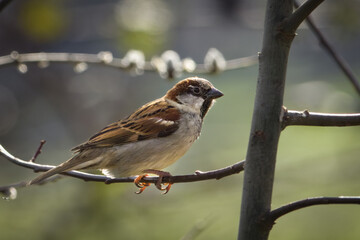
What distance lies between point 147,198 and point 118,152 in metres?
0.59

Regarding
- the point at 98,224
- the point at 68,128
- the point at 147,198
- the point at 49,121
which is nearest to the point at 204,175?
the point at 98,224

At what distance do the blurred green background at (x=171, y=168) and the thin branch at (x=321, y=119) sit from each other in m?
0.34

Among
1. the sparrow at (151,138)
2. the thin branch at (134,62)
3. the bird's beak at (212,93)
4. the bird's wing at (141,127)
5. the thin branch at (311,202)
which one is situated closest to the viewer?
the thin branch at (311,202)

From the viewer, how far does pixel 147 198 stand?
3023 millimetres

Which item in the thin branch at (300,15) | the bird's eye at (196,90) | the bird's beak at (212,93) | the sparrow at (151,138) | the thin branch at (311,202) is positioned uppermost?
the bird's eye at (196,90)

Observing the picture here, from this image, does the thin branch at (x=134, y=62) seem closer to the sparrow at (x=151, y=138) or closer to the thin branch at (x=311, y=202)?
the sparrow at (x=151, y=138)

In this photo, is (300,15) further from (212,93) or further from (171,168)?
(171,168)

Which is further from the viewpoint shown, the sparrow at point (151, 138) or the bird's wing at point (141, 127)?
the bird's wing at point (141, 127)

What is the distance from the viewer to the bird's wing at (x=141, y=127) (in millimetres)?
2547

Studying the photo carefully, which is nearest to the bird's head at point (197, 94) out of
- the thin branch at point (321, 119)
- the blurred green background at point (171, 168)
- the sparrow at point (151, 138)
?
the sparrow at point (151, 138)

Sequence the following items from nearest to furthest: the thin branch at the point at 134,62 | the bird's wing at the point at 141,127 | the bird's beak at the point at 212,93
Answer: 1. the thin branch at the point at 134,62
2. the bird's wing at the point at 141,127
3. the bird's beak at the point at 212,93

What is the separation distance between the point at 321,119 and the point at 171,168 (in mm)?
2414

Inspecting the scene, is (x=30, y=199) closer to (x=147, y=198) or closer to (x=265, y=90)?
(x=147, y=198)

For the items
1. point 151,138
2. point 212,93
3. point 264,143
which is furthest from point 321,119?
point 212,93
